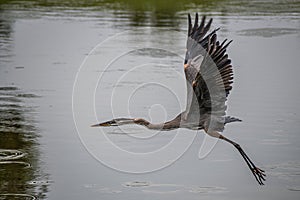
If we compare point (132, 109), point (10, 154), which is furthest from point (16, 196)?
point (132, 109)

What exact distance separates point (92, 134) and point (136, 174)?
76.7 inches

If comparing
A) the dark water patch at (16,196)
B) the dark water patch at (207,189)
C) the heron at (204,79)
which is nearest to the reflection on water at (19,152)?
the dark water patch at (16,196)

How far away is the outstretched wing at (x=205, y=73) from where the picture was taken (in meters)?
7.69

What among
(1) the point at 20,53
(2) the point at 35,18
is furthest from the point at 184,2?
(1) the point at 20,53

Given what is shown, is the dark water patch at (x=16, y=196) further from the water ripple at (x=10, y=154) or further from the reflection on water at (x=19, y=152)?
the water ripple at (x=10, y=154)

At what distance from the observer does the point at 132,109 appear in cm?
1212

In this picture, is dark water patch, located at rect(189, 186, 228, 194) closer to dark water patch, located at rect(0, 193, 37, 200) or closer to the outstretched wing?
the outstretched wing

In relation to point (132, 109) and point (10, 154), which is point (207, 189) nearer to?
point (10, 154)

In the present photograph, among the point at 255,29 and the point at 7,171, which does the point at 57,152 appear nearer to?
the point at 7,171

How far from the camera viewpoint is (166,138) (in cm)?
1038

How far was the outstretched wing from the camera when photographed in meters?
7.69

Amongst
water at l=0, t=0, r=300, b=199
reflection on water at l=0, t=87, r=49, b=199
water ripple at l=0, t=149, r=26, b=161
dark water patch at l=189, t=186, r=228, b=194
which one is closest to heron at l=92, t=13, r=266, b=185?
dark water patch at l=189, t=186, r=228, b=194

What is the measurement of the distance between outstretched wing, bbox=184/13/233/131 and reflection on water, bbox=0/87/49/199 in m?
1.82

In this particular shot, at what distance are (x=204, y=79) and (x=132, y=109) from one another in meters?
4.54
